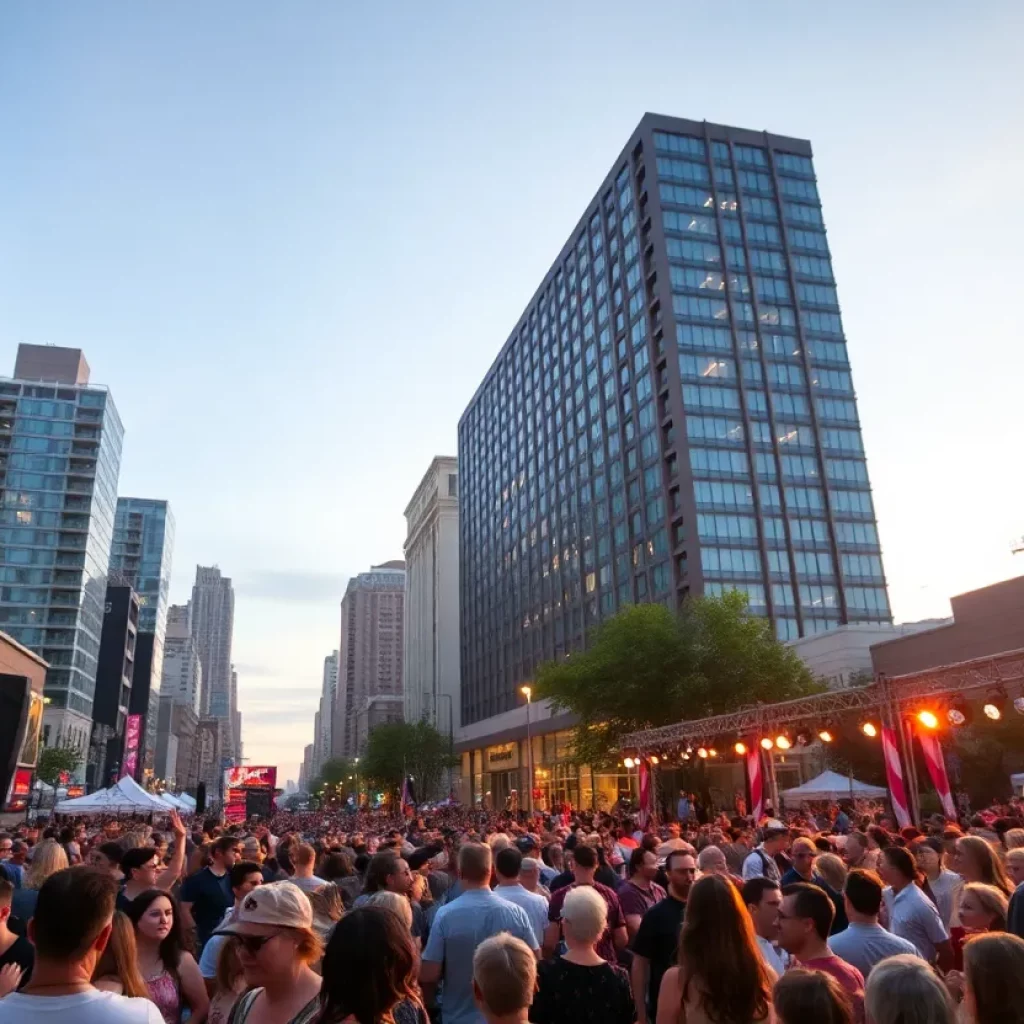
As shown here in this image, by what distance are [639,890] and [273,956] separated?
207 inches

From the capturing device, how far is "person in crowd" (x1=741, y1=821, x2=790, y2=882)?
10.9 metres

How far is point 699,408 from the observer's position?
73062 millimetres

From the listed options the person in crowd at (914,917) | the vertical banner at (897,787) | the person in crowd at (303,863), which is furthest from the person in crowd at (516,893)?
the vertical banner at (897,787)

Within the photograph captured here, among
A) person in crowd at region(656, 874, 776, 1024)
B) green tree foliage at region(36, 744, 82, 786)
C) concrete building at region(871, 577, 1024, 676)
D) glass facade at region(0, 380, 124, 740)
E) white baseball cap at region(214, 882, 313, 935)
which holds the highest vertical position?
glass facade at region(0, 380, 124, 740)

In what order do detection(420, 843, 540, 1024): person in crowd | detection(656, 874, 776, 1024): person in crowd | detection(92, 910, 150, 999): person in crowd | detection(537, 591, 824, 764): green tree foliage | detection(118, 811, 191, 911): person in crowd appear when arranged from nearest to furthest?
1. detection(656, 874, 776, 1024): person in crowd
2. detection(92, 910, 150, 999): person in crowd
3. detection(420, 843, 540, 1024): person in crowd
4. detection(118, 811, 191, 911): person in crowd
5. detection(537, 591, 824, 764): green tree foliage

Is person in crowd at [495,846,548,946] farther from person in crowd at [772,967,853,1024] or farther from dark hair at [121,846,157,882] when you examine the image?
person in crowd at [772,967,853,1024]

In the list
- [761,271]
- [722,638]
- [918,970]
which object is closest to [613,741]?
[722,638]

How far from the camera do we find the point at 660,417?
245ft

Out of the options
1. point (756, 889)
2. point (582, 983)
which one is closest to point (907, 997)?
point (582, 983)

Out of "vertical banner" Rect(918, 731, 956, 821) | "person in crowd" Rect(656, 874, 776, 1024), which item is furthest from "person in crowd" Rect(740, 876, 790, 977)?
"vertical banner" Rect(918, 731, 956, 821)

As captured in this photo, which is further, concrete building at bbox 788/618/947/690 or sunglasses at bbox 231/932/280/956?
concrete building at bbox 788/618/947/690

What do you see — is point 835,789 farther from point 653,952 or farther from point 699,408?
point 699,408

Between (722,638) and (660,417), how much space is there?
33752 mm

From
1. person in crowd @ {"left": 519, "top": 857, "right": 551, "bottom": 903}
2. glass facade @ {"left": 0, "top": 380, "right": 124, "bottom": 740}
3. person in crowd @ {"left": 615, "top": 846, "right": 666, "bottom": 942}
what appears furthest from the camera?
glass facade @ {"left": 0, "top": 380, "right": 124, "bottom": 740}
